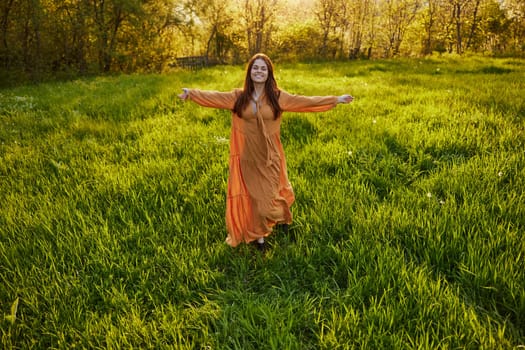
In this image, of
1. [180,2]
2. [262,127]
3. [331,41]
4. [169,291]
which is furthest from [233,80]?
[331,41]

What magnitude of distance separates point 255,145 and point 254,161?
0.49 ft

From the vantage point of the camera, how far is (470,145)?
13.7ft

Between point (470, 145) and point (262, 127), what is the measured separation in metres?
3.28

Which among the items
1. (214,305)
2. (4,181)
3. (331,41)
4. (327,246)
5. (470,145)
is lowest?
(214,305)

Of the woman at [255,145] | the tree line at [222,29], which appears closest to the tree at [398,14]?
the tree line at [222,29]

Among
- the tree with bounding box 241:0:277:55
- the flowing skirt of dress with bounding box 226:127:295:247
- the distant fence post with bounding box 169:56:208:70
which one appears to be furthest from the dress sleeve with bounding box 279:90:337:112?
the tree with bounding box 241:0:277:55

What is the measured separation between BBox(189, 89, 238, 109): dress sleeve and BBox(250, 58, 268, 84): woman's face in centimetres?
26

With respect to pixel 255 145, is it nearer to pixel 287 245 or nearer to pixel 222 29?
pixel 287 245

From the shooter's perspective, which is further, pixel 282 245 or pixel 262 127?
pixel 282 245

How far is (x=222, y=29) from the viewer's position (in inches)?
1105

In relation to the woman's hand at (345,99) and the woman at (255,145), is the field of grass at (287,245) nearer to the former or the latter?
the woman at (255,145)

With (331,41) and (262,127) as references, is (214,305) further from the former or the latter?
(331,41)

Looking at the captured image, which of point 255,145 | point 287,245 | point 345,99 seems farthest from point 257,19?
point 287,245

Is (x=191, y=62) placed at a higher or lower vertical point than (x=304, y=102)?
higher
